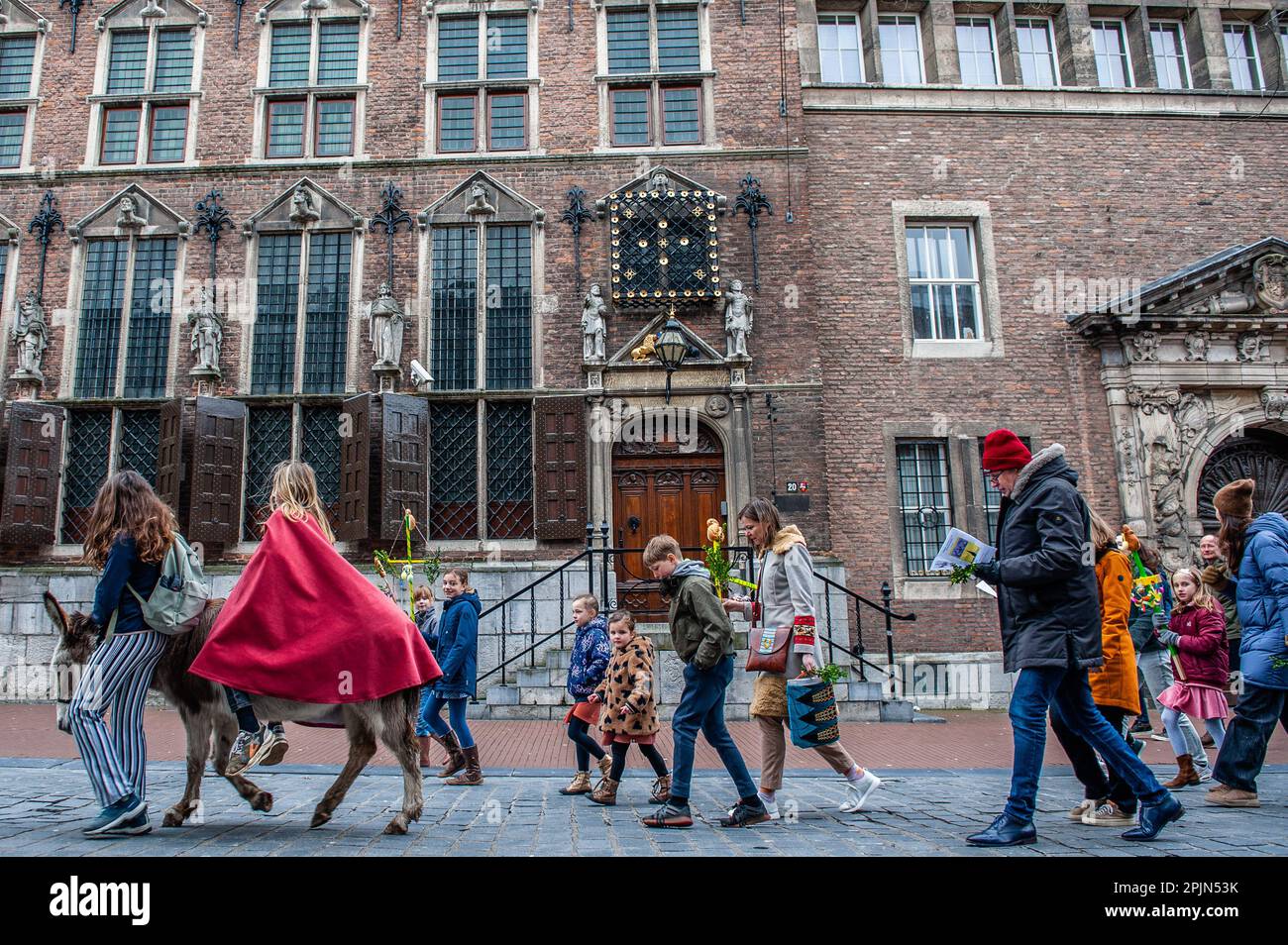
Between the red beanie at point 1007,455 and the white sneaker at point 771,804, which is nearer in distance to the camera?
the red beanie at point 1007,455

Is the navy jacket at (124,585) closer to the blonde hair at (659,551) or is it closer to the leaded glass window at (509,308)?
the blonde hair at (659,551)

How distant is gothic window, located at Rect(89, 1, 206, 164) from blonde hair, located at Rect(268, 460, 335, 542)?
512 inches

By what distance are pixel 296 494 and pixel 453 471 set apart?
365 inches

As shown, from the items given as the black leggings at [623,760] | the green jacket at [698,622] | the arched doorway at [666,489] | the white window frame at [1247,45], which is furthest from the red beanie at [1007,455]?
the white window frame at [1247,45]

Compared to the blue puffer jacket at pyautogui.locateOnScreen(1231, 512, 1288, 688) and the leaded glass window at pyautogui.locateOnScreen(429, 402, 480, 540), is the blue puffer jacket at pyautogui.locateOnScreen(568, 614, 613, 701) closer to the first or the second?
the blue puffer jacket at pyautogui.locateOnScreen(1231, 512, 1288, 688)

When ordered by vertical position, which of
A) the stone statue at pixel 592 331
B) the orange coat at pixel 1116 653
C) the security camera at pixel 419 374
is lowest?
the orange coat at pixel 1116 653

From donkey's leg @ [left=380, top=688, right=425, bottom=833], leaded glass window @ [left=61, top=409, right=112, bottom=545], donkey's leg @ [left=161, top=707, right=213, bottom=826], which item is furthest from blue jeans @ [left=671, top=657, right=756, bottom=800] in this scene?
leaded glass window @ [left=61, top=409, right=112, bottom=545]

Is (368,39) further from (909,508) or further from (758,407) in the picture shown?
(909,508)

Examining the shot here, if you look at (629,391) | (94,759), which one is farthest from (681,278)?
(94,759)

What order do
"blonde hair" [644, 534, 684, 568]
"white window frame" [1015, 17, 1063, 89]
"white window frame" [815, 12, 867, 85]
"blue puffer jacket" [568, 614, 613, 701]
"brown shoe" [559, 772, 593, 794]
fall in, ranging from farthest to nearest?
"white window frame" [1015, 17, 1063, 89]
"white window frame" [815, 12, 867, 85]
"blue puffer jacket" [568, 614, 613, 701]
"brown shoe" [559, 772, 593, 794]
"blonde hair" [644, 534, 684, 568]

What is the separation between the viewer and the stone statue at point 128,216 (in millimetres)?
14625

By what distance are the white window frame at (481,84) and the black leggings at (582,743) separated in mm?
11278

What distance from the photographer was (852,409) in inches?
576

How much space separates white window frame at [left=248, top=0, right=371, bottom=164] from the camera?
15.0 meters
